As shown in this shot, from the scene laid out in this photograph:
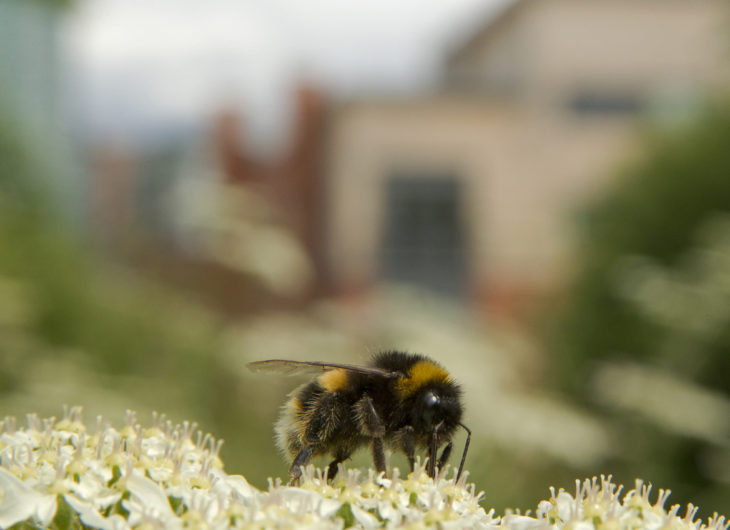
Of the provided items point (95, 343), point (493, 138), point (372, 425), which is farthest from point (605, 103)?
point (372, 425)

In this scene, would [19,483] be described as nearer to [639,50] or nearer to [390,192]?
[390,192]

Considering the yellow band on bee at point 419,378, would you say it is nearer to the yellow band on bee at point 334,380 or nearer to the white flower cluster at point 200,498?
the yellow band on bee at point 334,380

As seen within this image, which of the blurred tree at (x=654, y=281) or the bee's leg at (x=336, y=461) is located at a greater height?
the blurred tree at (x=654, y=281)

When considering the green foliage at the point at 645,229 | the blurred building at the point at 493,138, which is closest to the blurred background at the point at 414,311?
the green foliage at the point at 645,229

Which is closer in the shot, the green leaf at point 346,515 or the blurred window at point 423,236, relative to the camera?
the green leaf at point 346,515

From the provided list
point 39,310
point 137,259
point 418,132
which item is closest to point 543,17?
point 418,132

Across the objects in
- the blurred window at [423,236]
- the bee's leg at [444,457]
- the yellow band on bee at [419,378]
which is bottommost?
the bee's leg at [444,457]

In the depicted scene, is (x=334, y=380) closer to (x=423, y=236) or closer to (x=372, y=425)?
(x=372, y=425)

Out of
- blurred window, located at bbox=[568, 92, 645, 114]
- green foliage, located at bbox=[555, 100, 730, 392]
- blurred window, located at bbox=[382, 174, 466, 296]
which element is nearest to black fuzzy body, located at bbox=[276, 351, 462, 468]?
green foliage, located at bbox=[555, 100, 730, 392]
